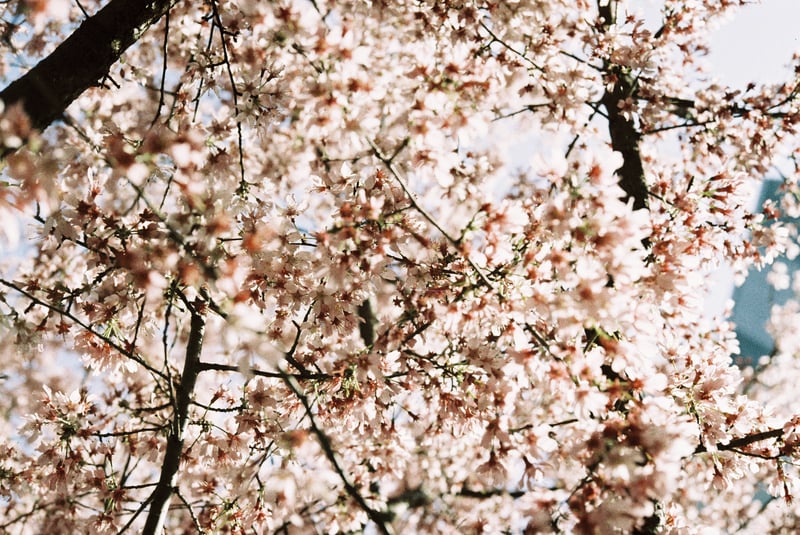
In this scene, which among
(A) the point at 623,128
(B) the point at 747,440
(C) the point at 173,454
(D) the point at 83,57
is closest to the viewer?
(D) the point at 83,57

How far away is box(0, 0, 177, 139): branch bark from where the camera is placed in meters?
2.04

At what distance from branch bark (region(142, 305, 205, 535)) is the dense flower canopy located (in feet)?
0.05

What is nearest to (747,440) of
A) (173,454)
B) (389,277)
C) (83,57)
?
(389,277)

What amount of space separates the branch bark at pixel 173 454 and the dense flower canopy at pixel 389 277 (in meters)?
0.01

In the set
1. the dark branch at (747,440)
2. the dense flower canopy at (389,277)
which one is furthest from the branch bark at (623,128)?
the dark branch at (747,440)

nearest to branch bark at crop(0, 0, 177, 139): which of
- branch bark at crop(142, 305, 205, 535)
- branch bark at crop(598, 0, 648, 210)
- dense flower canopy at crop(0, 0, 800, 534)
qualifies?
dense flower canopy at crop(0, 0, 800, 534)

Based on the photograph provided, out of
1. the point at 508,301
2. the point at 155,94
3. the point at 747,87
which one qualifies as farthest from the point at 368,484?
the point at 747,87

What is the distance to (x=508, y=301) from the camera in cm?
209

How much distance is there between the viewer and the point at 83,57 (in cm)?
226

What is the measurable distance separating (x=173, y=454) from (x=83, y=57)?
84.0 inches

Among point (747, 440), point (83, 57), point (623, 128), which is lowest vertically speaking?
Result: point (747, 440)

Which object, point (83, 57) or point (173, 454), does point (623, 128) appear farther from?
point (173, 454)

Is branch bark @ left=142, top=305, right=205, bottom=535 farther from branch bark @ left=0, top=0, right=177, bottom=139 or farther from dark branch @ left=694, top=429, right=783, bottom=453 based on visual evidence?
dark branch @ left=694, top=429, right=783, bottom=453

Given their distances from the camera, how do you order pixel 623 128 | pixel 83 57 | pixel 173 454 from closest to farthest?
pixel 83 57 → pixel 173 454 → pixel 623 128
